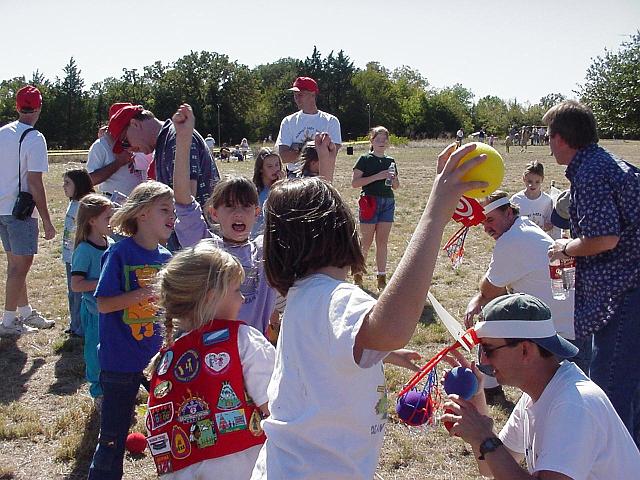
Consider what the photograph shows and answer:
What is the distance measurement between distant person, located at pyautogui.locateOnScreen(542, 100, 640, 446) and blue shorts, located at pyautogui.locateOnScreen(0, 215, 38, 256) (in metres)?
5.28

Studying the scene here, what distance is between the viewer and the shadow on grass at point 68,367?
549 cm

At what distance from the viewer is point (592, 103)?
123 ft

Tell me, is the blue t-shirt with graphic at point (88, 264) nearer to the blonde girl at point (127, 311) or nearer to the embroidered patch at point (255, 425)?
the blonde girl at point (127, 311)

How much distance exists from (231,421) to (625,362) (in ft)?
6.95

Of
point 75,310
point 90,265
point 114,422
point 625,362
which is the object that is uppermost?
point 90,265

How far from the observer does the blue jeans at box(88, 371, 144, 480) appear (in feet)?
11.0

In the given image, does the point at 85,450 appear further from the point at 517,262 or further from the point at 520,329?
the point at 520,329

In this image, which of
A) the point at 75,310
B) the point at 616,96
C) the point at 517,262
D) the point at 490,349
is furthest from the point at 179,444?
the point at 616,96

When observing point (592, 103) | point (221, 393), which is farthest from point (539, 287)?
point (592, 103)

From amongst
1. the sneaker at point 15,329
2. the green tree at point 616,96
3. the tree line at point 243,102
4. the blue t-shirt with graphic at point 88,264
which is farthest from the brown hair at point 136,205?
the tree line at point 243,102

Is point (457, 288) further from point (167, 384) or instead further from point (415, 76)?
point (415, 76)

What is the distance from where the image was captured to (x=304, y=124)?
711cm

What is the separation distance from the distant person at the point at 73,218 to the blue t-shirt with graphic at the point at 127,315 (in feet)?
8.17

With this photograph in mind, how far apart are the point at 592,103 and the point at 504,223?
36.8m
